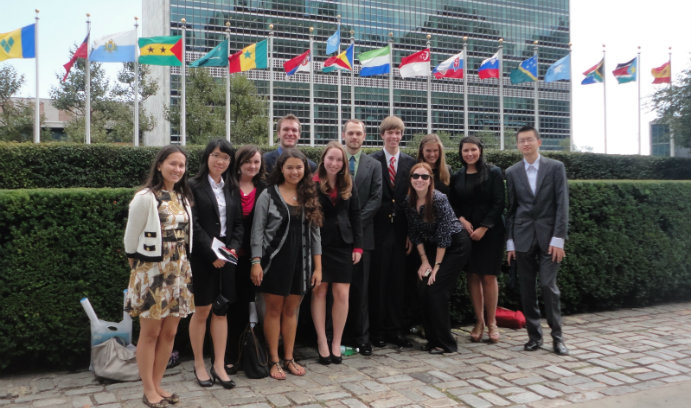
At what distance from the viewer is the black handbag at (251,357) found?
4.30 metres

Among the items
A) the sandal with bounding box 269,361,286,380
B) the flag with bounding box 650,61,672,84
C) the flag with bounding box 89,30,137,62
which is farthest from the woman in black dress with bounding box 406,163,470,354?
the flag with bounding box 650,61,672,84

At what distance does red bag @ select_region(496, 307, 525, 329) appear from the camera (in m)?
6.02

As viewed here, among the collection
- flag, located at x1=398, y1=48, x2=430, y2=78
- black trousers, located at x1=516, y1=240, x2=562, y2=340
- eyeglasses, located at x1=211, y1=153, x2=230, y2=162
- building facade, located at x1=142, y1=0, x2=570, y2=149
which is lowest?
black trousers, located at x1=516, y1=240, x2=562, y2=340

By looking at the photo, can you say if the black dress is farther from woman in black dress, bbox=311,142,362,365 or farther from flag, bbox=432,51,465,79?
flag, bbox=432,51,465,79

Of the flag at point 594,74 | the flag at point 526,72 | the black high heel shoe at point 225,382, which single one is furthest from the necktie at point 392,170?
the flag at point 594,74

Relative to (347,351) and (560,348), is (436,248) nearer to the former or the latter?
(347,351)

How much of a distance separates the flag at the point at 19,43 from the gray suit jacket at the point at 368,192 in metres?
14.5

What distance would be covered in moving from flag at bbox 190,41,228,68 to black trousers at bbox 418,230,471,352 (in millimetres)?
14522

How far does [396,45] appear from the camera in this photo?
6481 cm

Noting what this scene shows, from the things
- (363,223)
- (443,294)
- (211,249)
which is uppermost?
(363,223)

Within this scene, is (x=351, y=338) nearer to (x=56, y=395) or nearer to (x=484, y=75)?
(x=56, y=395)

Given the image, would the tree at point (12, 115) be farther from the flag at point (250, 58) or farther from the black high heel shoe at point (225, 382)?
the black high heel shoe at point (225, 382)

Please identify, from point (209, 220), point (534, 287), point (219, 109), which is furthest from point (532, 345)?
point (219, 109)

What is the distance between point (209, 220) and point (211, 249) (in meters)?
0.27
